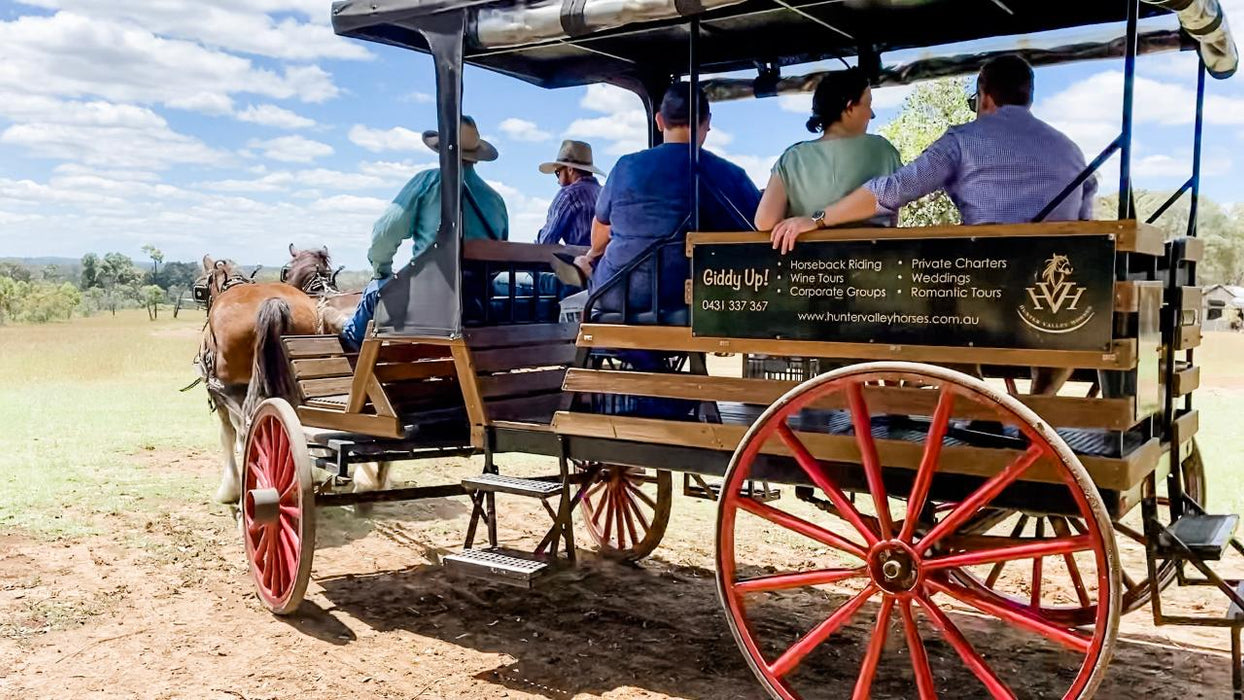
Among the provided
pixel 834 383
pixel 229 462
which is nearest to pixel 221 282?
pixel 229 462

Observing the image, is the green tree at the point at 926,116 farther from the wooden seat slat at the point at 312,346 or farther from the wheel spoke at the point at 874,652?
the wheel spoke at the point at 874,652

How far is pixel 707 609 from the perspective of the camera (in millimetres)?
5672

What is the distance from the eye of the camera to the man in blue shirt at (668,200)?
445 cm

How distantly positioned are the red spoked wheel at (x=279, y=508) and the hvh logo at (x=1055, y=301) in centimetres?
353

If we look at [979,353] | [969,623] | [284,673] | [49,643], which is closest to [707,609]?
[969,623]

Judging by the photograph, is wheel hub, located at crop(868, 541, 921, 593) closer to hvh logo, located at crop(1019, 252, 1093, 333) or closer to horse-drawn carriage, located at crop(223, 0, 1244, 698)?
horse-drawn carriage, located at crop(223, 0, 1244, 698)

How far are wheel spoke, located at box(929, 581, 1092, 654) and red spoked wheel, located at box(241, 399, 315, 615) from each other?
319cm

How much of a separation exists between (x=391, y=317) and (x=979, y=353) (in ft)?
9.66

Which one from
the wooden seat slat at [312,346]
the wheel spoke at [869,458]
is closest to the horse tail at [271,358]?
the wooden seat slat at [312,346]

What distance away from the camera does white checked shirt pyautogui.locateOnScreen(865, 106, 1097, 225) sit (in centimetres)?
364

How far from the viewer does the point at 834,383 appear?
337 cm

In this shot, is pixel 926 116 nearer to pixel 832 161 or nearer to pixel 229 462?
pixel 229 462

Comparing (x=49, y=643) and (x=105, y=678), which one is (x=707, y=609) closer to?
(x=105, y=678)

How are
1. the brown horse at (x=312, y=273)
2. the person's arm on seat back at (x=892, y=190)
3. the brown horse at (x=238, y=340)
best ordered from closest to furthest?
the person's arm on seat back at (x=892, y=190) → the brown horse at (x=238, y=340) → the brown horse at (x=312, y=273)
